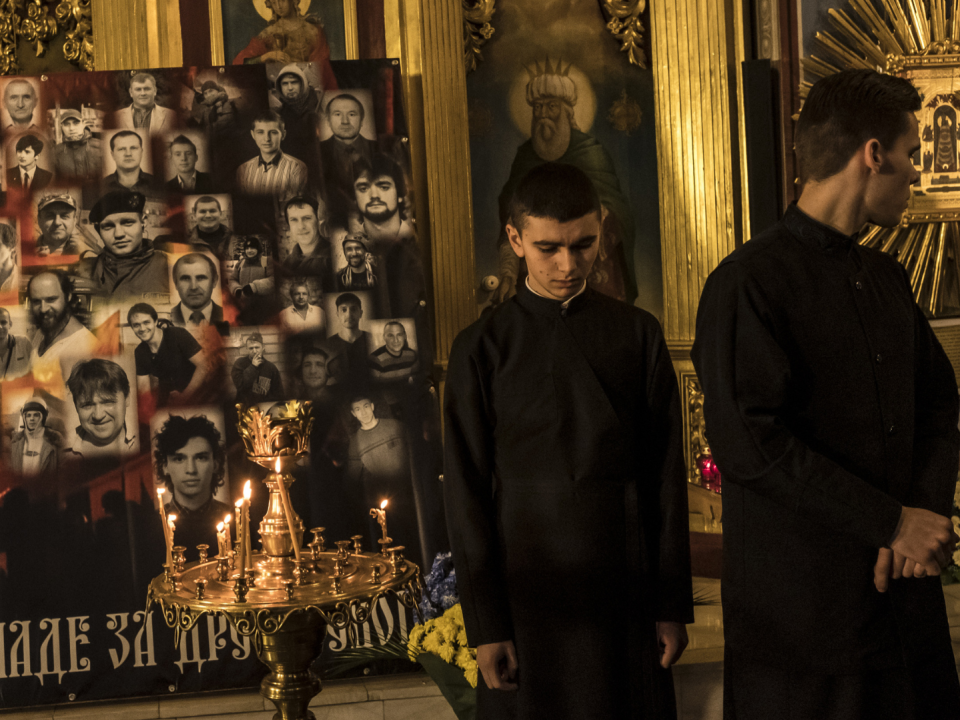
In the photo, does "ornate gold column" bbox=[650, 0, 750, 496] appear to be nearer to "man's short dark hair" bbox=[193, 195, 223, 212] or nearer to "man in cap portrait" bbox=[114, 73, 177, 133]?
"man's short dark hair" bbox=[193, 195, 223, 212]

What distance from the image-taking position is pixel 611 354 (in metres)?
2.21

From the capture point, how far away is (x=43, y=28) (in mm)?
4910

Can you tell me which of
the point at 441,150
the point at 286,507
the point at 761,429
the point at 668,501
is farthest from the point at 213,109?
the point at 761,429

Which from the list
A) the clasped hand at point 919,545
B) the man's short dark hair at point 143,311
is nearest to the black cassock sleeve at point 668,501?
the clasped hand at point 919,545

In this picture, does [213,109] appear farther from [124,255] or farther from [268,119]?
[124,255]

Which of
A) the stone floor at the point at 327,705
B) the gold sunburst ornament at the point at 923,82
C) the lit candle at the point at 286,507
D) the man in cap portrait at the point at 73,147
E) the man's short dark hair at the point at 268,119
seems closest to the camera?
the lit candle at the point at 286,507

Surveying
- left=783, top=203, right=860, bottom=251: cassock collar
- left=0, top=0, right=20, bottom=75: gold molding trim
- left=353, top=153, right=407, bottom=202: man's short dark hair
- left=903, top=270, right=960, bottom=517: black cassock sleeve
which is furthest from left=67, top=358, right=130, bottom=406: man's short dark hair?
left=903, top=270, right=960, bottom=517: black cassock sleeve

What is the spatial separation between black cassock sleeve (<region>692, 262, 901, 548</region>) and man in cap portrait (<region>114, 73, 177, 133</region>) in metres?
2.95

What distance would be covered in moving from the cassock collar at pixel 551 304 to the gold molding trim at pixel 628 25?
330 centimetres

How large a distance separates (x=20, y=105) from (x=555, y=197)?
2860 millimetres

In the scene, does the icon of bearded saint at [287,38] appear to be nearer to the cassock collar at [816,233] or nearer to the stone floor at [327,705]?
the stone floor at [327,705]

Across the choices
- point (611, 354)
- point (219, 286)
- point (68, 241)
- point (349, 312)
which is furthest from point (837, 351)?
point (68, 241)

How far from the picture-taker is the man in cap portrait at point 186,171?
4141 mm

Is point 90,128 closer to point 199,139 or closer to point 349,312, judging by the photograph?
point 199,139
